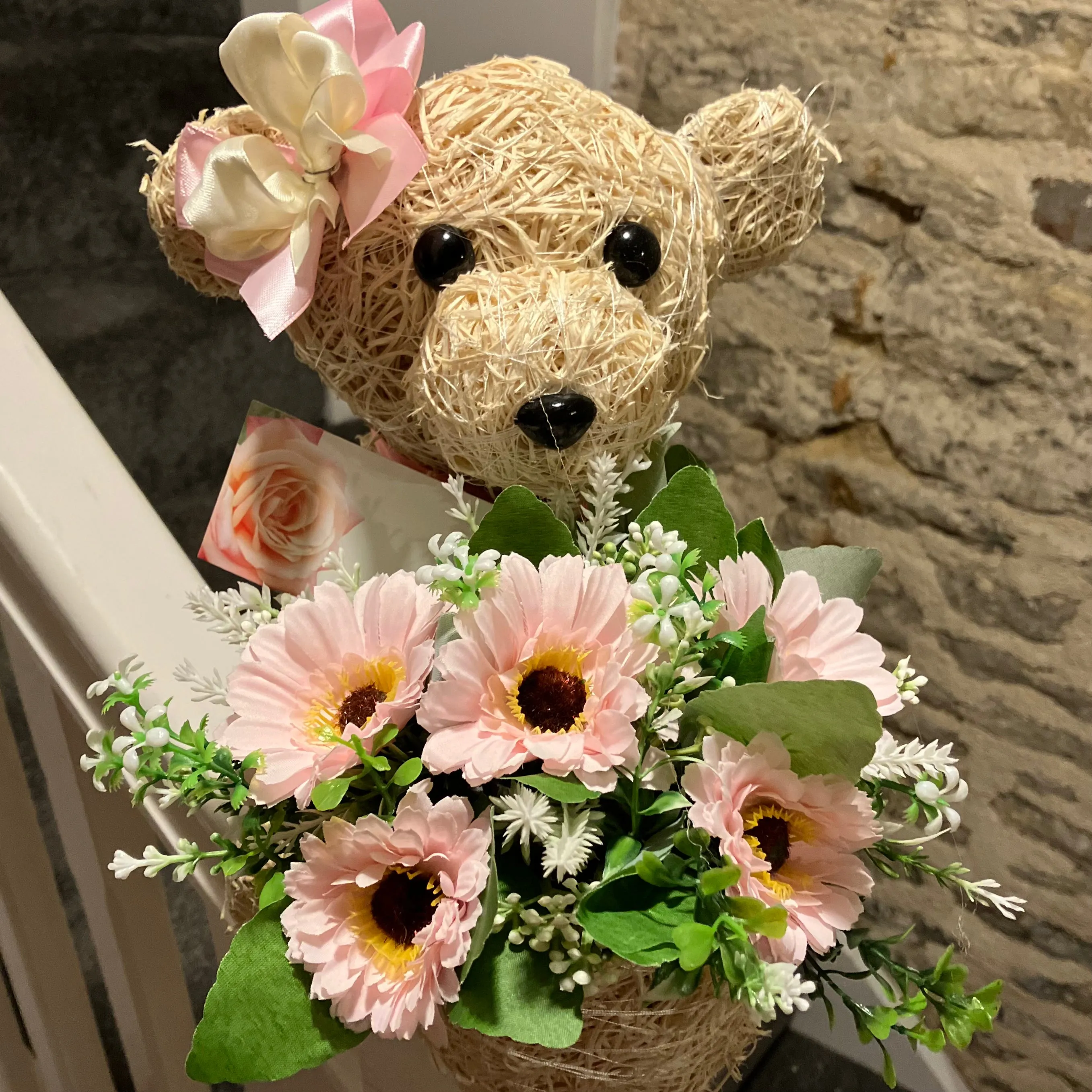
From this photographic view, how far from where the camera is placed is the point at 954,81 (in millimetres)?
957

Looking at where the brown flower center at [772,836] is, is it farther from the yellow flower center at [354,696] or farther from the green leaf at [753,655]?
the yellow flower center at [354,696]

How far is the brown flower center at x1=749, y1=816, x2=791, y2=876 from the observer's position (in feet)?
1.26

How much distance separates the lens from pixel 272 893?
40cm

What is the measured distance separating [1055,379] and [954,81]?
348 mm

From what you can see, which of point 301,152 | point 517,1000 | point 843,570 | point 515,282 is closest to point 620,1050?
point 517,1000

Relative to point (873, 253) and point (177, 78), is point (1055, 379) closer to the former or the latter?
point (873, 253)

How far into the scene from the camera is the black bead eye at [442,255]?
517mm

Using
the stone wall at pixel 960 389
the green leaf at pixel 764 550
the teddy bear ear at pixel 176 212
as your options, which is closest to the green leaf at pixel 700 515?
the green leaf at pixel 764 550

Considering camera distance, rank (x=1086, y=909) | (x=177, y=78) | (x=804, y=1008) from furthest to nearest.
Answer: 1. (x=1086, y=909)
2. (x=177, y=78)
3. (x=804, y=1008)

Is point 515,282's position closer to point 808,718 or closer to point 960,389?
point 808,718

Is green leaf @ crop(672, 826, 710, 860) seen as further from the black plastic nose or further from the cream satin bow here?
the cream satin bow

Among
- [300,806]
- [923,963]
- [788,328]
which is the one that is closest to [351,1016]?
[300,806]

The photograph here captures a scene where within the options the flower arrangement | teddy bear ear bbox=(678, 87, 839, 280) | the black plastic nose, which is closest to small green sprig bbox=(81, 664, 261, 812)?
the flower arrangement

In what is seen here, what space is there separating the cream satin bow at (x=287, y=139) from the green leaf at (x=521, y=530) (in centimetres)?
20
